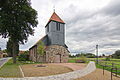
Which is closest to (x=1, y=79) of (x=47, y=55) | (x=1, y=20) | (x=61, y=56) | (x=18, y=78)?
(x=18, y=78)

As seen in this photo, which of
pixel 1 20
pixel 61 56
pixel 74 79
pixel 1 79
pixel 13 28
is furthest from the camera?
pixel 61 56

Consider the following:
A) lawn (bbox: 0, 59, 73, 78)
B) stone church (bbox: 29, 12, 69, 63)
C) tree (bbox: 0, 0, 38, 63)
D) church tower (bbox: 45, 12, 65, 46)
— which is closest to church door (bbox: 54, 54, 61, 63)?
stone church (bbox: 29, 12, 69, 63)

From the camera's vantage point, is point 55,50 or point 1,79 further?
point 55,50

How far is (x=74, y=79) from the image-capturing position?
413 inches

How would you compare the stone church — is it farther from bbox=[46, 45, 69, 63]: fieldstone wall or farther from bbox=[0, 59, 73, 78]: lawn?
bbox=[0, 59, 73, 78]: lawn

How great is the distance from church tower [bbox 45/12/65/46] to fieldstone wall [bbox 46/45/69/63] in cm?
126

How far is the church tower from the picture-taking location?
3004cm

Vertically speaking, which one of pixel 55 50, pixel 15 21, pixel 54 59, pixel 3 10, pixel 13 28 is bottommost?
pixel 54 59

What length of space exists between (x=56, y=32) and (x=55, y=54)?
5964 mm

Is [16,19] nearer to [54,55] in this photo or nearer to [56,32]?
[56,32]

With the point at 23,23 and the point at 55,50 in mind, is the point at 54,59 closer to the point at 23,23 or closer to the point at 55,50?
the point at 55,50

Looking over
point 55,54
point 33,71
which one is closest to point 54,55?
point 55,54

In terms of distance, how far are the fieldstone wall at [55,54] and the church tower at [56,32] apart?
4.14 ft

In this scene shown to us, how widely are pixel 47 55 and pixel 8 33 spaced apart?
1071 cm
